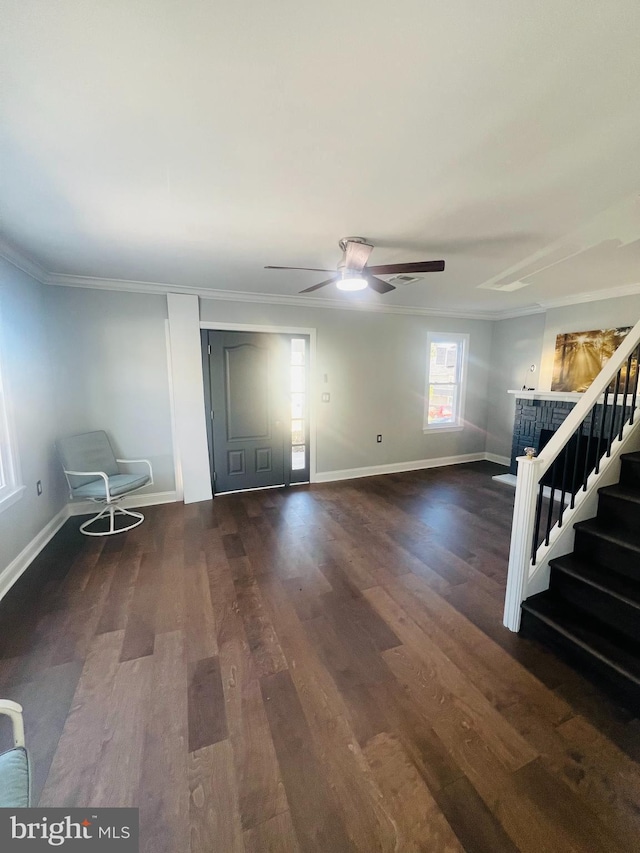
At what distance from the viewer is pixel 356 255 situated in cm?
241

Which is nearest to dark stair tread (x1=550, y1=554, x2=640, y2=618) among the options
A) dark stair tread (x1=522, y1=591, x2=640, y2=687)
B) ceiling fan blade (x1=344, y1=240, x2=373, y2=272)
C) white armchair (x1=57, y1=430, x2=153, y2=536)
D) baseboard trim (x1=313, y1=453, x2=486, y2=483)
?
dark stair tread (x1=522, y1=591, x2=640, y2=687)

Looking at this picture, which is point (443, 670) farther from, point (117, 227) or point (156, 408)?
point (156, 408)

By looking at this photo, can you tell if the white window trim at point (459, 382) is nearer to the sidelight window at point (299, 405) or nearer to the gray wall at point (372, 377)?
the gray wall at point (372, 377)

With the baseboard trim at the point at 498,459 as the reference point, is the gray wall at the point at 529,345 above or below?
above

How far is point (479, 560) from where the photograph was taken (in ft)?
9.17

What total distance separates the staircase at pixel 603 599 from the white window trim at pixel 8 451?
367cm

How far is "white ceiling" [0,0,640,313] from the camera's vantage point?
3.14ft

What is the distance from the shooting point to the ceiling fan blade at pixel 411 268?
7.45ft

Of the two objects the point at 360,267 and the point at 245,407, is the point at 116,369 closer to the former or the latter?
the point at 245,407

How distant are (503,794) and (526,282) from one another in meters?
4.06

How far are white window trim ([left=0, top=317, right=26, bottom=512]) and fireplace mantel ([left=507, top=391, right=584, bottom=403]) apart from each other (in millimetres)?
5669

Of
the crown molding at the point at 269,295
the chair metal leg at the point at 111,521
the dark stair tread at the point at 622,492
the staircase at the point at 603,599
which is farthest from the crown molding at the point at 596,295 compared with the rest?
the chair metal leg at the point at 111,521

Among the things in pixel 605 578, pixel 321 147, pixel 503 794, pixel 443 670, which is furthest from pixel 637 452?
pixel 321 147

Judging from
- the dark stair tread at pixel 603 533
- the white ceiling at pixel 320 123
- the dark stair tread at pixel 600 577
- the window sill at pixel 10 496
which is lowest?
the dark stair tread at pixel 600 577
